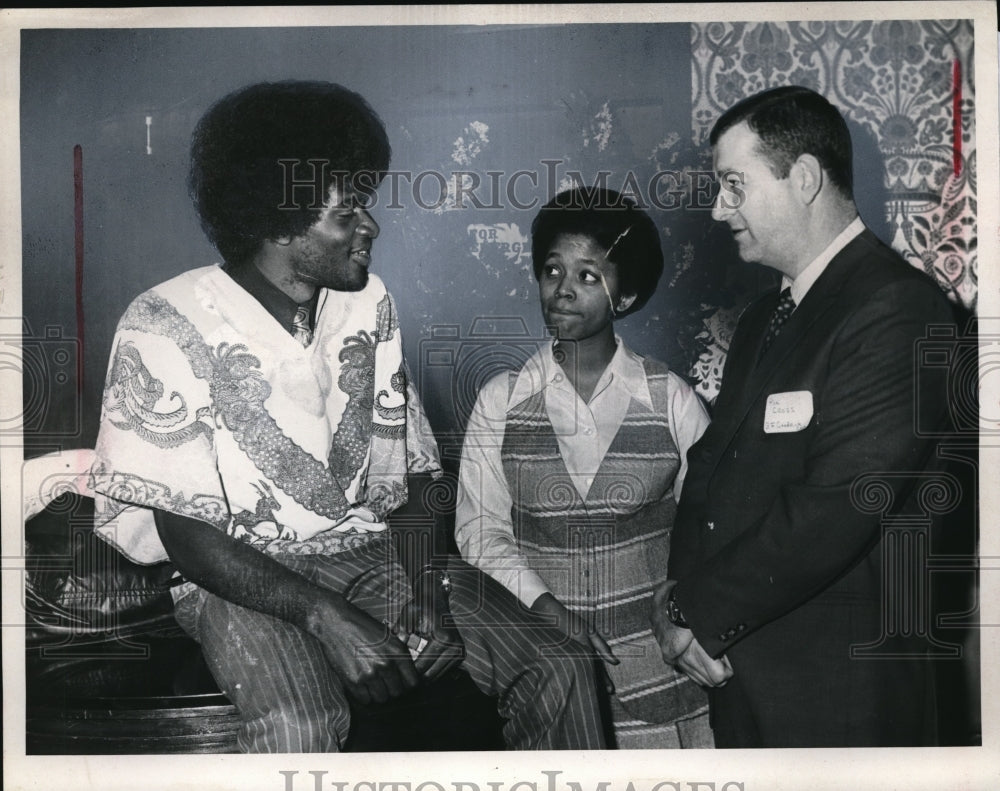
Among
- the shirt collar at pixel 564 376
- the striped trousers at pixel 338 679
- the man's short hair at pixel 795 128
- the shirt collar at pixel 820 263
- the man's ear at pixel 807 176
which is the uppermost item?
the man's short hair at pixel 795 128

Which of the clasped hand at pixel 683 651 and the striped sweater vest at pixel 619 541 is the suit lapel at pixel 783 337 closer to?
the striped sweater vest at pixel 619 541

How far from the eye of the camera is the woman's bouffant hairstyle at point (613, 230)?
3.30 m

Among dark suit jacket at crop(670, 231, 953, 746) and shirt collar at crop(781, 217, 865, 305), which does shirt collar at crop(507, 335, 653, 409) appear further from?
shirt collar at crop(781, 217, 865, 305)

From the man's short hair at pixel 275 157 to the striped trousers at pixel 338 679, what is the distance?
1.03 metres

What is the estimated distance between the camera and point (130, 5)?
3391mm

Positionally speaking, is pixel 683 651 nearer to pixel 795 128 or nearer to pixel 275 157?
pixel 795 128

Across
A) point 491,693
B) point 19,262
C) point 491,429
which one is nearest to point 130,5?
point 19,262

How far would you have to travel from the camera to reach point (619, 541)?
3287mm

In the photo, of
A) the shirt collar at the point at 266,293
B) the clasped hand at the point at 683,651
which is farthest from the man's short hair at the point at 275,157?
the clasped hand at the point at 683,651

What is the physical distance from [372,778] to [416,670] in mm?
367

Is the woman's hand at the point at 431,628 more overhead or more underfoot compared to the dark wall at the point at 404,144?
more underfoot

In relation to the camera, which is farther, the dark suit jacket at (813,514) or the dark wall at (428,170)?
the dark wall at (428,170)

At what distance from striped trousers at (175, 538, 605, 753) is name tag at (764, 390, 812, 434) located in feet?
Result: 2.99

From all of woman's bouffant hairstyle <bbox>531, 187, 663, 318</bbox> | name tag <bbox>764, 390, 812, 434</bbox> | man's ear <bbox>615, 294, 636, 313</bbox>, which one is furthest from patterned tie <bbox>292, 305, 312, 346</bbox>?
name tag <bbox>764, 390, 812, 434</bbox>
